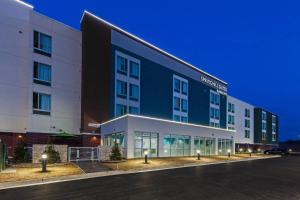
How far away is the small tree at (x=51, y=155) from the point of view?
2595cm

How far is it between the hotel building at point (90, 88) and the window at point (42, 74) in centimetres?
11

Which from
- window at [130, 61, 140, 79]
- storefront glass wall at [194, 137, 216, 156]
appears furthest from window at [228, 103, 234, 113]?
window at [130, 61, 140, 79]

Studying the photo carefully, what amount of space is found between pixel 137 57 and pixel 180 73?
39.8 feet

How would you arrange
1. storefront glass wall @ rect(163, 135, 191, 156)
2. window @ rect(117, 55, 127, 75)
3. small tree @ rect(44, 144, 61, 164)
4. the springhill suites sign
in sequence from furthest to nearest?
the springhill suites sign
window @ rect(117, 55, 127, 75)
storefront glass wall @ rect(163, 135, 191, 156)
small tree @ rect(44, 144, 61, 164)

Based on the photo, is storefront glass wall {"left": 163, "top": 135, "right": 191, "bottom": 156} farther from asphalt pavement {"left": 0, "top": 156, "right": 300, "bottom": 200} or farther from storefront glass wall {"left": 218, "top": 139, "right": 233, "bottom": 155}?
asphalt pavement {"left": 0, "top": 156, "right": 300, "bottom": 200}

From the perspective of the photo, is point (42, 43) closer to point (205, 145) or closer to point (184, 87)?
point (184, 87)

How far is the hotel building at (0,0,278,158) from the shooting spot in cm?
3434

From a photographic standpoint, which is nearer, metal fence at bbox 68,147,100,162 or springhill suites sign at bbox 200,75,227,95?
metal fence at bbox 68,147,100,162

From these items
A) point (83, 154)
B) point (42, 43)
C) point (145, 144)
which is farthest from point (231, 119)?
point (83, 154)

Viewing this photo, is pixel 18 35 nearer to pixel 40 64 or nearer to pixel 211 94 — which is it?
pixel 40 64

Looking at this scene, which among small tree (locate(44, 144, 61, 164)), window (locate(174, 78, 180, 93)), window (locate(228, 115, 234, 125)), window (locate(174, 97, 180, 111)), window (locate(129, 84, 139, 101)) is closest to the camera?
small tree (locate(44, 144, 61, 164))

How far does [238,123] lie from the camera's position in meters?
83.5

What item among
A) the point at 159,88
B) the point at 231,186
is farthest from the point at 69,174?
the point at 159,88

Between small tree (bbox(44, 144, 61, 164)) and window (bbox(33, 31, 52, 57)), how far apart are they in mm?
14114
